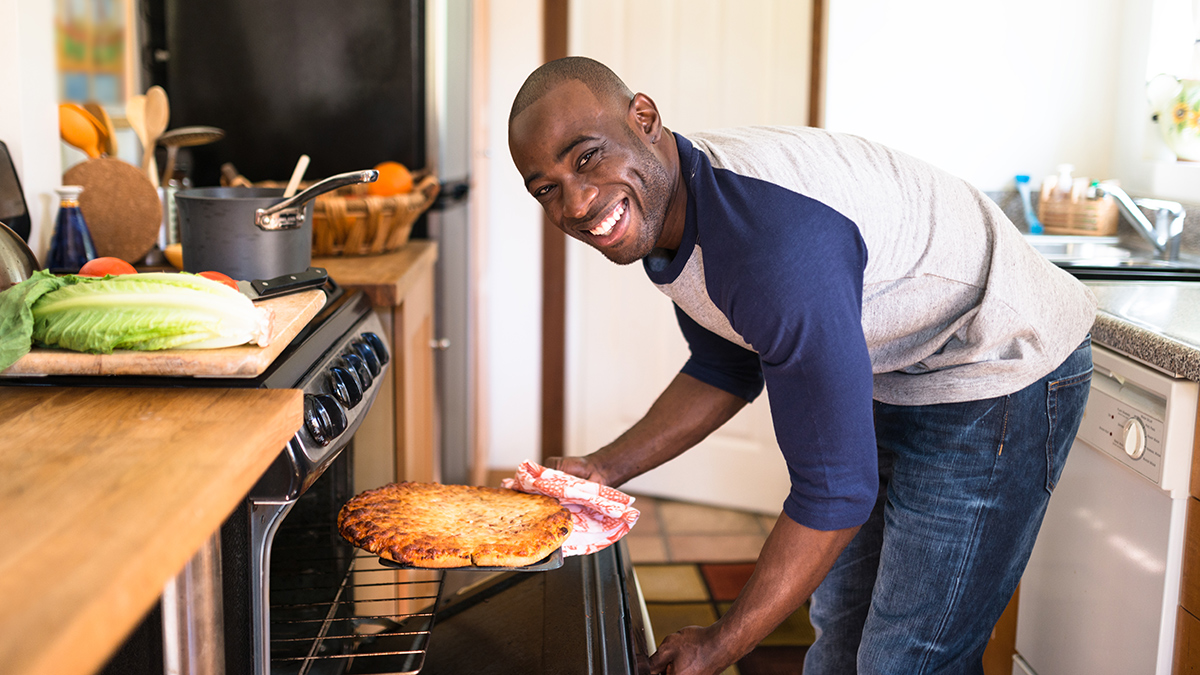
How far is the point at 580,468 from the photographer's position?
147 centimetres

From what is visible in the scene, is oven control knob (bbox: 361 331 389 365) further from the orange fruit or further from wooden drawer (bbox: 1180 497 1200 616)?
wooden drawer (bbox: 1180 497 1200 616)

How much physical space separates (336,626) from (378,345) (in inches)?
18.1

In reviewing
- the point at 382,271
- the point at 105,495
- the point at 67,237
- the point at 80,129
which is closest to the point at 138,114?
the point at 80,129

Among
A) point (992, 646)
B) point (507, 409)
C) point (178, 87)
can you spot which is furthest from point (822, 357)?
point (507, 409)

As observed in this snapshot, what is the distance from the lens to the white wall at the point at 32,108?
1.49 m

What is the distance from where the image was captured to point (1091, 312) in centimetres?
141

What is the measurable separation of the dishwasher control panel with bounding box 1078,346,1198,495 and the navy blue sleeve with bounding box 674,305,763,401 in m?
0.57

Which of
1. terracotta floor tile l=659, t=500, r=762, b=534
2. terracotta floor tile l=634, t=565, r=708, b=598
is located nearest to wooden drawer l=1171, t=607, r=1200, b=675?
terracotta floor tile l=634, t=565, r=708, b=598

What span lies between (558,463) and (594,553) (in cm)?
24

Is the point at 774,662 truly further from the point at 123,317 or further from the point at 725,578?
the point at 123,317

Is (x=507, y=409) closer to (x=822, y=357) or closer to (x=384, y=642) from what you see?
(x=384, y=642)

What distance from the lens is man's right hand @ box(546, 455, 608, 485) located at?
146 centimetres

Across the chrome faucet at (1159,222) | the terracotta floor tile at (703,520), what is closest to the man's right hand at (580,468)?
the chrome faucet at (1159,222)

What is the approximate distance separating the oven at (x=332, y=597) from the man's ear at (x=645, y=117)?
48cm
